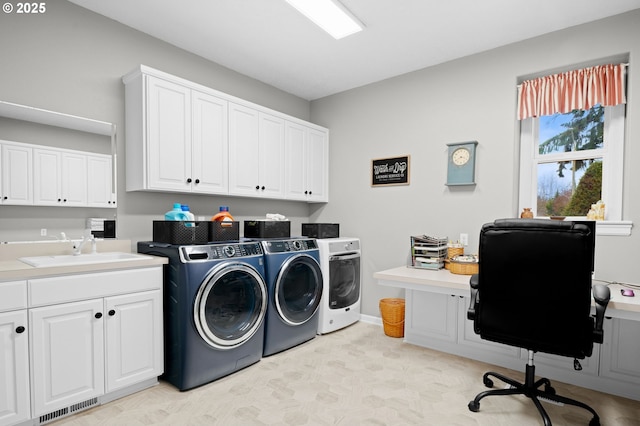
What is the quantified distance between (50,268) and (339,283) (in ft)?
8.07

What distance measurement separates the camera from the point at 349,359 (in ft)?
9.35

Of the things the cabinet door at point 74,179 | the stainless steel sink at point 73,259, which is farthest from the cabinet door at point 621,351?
the cabinet door at point 74,179

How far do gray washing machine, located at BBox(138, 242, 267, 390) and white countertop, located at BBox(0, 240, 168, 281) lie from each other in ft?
0.57

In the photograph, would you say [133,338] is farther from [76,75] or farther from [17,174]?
[76,75]

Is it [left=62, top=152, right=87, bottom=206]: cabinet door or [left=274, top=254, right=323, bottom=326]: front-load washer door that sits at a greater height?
[left=62, top=152, right=87, bottom=206]: cabinet door

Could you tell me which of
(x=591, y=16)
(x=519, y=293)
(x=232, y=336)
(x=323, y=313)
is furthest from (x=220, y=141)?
(x=591, y=16)

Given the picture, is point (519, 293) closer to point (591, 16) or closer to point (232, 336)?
point (232, 336)

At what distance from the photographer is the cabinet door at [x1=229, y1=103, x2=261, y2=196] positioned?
3170 millimetres

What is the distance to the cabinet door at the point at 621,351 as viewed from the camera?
2.28 m

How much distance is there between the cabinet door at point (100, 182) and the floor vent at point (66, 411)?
1353 mm

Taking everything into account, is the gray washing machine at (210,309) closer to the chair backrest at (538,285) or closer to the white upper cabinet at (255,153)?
the white upper cabinet at (255,153)

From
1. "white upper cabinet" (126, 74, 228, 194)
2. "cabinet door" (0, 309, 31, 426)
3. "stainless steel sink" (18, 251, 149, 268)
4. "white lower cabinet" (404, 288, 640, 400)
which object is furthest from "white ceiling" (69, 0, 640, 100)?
"cabinet door" (0, 309, 31, 426)

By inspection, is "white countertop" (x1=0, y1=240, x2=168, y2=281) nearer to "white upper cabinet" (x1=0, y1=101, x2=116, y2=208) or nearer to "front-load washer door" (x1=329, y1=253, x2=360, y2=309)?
"white upper cabinet" (x1=0, y1=101, x2=116, y2=208)

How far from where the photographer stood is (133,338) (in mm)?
2197
